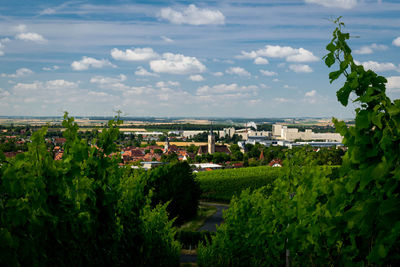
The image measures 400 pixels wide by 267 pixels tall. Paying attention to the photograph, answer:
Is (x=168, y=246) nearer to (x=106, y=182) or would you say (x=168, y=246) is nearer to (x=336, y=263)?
(x=106, y=182)

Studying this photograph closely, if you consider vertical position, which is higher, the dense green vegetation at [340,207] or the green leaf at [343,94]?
the green leaf at [343,94]

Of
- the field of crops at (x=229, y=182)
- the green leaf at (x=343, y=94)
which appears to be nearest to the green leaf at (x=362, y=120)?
the green leaf at (x=343, y=94)

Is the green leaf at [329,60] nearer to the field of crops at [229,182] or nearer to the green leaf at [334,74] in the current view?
the green leaf at [334,74]

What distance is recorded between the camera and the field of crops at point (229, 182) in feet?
134

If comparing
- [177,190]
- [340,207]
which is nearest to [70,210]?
[340,207]

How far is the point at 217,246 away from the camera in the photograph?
860 centimetres

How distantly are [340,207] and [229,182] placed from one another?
43.2 metres

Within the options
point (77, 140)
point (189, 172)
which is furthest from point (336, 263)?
point (189, 172)

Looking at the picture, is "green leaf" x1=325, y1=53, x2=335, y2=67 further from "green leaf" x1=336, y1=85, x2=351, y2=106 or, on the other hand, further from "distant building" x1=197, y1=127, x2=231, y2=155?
"distant building" x1=197, y1=127, x2=231, y2=155

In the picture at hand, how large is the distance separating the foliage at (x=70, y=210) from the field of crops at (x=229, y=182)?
106ft

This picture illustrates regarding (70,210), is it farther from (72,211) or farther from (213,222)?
(213,222)

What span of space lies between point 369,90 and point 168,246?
19.9ft

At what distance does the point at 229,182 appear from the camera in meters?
46.4

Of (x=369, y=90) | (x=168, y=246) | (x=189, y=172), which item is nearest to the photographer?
(x=369, y=90)
